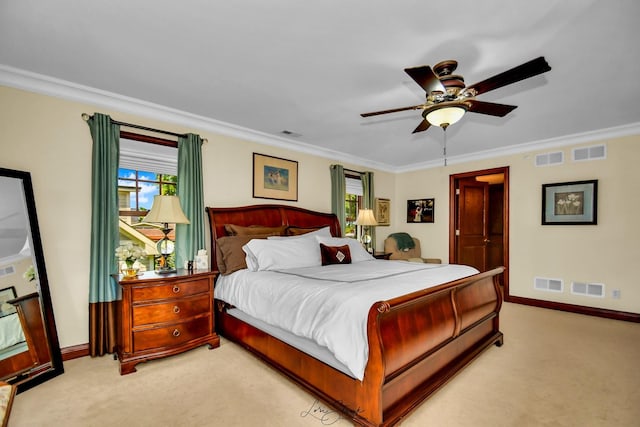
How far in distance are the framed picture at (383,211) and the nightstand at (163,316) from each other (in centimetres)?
384

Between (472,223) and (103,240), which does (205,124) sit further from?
(472,223)

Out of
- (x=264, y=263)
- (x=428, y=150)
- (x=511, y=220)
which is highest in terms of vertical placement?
(x=428, y=150)

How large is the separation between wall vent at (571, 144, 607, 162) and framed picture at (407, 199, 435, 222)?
7.40 feet

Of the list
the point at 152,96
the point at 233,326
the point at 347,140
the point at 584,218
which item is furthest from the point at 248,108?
the point at 584,218

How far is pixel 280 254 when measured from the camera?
3.23m

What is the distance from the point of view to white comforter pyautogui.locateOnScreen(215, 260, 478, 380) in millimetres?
1802

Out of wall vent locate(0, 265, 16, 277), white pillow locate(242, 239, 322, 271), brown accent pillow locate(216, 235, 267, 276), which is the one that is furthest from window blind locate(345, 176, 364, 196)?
wall vent locate(0, 265, 16, 277)

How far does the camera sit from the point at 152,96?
3055 millimetres

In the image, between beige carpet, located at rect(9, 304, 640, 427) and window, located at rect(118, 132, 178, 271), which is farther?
window, located at rect(118, 132, 178, 271)

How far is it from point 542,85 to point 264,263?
10.4 feet

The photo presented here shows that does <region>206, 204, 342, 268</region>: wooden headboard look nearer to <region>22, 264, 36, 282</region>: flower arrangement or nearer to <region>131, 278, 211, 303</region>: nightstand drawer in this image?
<region>131, 278, 211, 303</region>: nightstand drawer

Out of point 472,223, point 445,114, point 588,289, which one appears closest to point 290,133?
point 445,114

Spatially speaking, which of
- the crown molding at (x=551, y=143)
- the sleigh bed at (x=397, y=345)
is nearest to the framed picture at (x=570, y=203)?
the crown molding at (x=551, y=143)

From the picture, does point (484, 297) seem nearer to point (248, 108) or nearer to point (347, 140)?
point (347, 140)
